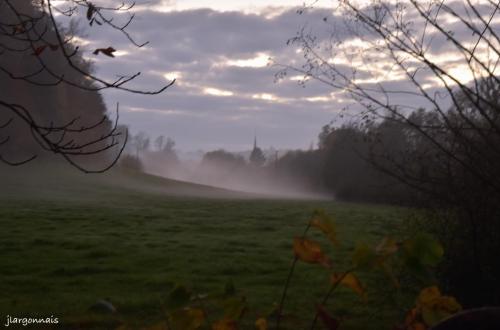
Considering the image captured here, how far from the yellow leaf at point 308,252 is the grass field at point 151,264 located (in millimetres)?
1236

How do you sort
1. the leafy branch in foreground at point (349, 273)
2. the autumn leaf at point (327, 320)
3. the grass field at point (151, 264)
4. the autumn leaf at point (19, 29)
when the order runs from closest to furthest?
the leafy branch in foreground at point (349, 273) < the autumn leaf at point (327, 320) < the autumn leaf at point (19, 29) < the grass field at point (151, 264)

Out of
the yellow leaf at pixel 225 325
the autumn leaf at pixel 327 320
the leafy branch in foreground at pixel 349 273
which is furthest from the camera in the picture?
the yellow leaf at pixel 225 325

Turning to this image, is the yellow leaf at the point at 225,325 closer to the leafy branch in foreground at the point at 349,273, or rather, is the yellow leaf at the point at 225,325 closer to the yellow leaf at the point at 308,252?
the leafy branch in foreground at the point at 349,273

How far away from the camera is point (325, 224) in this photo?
1.57 meters

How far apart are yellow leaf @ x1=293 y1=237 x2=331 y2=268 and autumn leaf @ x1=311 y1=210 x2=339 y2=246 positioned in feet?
0.19

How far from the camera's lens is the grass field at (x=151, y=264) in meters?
7.30

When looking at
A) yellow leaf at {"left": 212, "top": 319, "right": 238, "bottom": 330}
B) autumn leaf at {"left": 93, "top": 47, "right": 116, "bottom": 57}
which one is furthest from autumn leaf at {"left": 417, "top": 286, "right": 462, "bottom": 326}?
autumn leaf at {"left": 93, "top": 47, "right": 116, "bottom": 57}

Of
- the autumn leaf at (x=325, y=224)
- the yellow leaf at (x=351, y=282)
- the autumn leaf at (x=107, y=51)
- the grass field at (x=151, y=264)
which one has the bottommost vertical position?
the grass field at (x=151, y=264)

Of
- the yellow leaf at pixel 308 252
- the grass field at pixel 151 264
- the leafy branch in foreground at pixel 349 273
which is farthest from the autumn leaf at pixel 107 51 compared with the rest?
the yellow leaf at pixel 308 252

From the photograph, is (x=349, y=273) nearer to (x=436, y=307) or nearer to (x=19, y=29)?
(x=436, y=307)

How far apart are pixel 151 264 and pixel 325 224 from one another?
368 inches

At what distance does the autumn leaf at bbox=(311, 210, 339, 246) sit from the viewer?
→ 1.56 m

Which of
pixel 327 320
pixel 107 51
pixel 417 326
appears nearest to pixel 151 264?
pixel 107 51

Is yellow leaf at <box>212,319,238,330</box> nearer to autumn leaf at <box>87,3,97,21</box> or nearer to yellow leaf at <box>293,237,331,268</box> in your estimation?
yellow leaf at <box>293,237,331,268</box>
